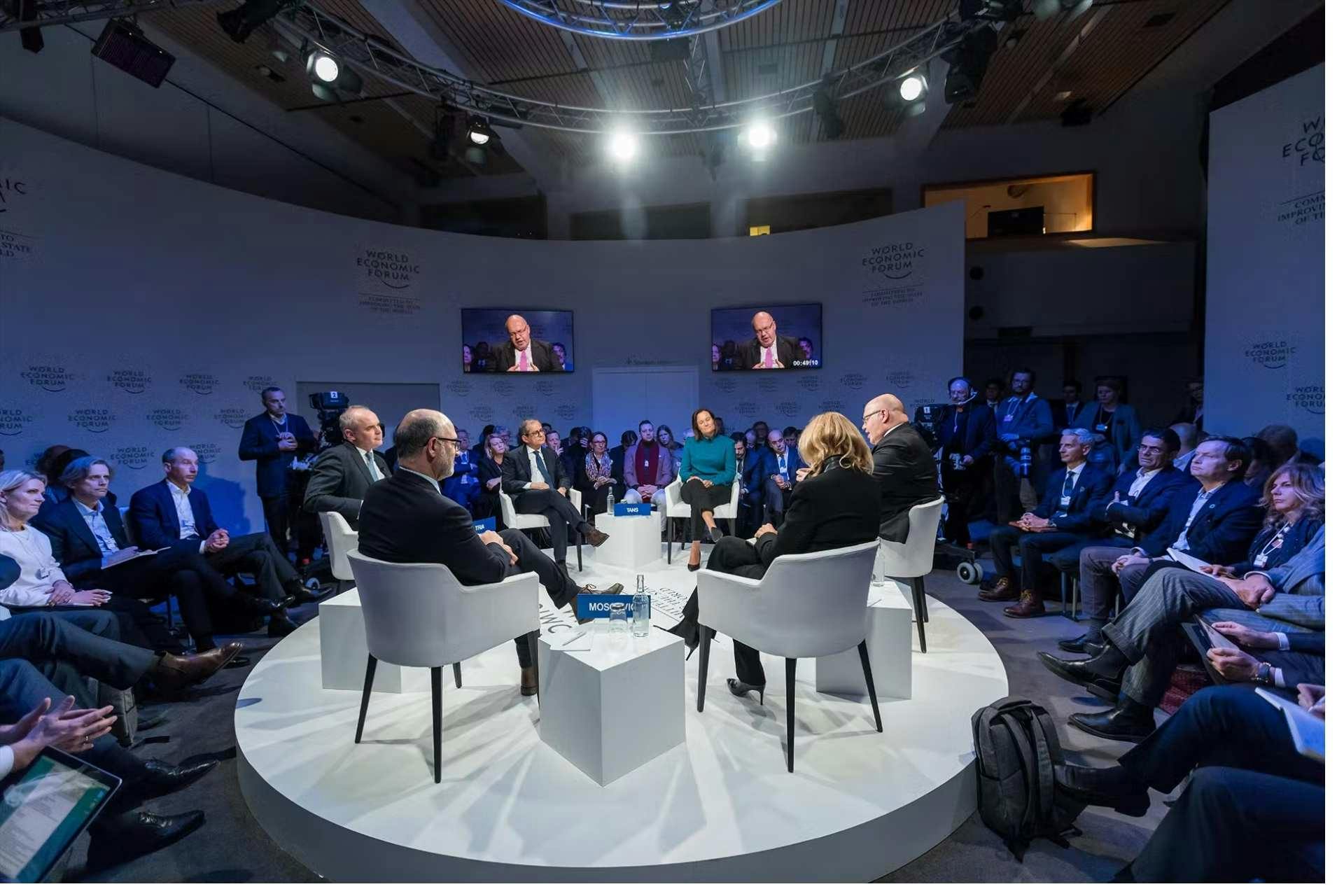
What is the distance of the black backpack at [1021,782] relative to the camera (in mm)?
1909

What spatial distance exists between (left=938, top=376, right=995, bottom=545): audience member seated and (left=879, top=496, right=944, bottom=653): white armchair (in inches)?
110

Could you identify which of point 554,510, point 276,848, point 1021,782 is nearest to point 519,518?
point 554,510

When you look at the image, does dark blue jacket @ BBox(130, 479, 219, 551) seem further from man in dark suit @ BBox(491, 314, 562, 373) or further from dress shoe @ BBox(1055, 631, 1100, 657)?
dress shoe @ BBox(1055, 631, 1100, 657)

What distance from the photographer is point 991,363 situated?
28.9ft

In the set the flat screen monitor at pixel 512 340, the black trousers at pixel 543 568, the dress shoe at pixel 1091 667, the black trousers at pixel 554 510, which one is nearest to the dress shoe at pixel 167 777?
the black trousers at pixel 543 568

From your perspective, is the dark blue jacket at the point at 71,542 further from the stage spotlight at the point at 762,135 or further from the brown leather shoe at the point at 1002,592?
the stage spotlight at the point at 762,135

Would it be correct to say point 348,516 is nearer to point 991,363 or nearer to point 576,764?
point 576,764

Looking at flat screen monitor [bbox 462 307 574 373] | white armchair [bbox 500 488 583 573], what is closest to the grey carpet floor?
white armchair [bbox 500 488 583 573]

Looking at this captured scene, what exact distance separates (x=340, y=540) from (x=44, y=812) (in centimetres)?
169

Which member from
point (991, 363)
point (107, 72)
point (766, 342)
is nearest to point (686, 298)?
point (766, 342)

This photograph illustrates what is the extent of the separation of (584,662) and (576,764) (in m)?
0.41

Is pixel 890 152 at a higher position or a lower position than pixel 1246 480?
higher

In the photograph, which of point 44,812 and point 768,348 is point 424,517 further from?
point 768,348

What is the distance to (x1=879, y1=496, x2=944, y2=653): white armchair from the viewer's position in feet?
10.4
